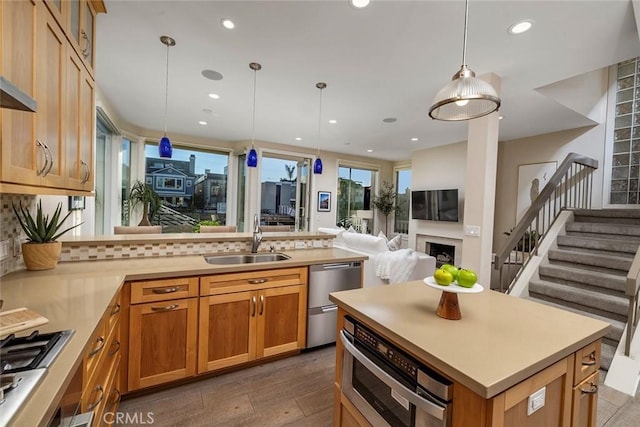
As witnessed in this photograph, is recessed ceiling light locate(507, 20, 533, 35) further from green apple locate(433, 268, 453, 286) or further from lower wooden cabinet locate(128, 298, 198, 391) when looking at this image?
lower wooden cabinet locate(128, 298, 198, 391)

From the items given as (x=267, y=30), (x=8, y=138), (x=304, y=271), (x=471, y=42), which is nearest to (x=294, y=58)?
(x=267, y=30)

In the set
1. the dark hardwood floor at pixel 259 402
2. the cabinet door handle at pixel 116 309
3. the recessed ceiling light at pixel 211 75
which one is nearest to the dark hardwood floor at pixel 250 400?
the dark hardwood floor at pixel 259 402

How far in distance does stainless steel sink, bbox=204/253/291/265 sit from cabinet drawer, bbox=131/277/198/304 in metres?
0.46

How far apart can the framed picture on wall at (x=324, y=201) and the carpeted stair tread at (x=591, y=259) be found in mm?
4725

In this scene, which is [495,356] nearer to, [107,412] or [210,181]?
[107,412]

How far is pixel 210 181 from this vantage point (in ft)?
20.8

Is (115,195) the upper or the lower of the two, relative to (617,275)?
upper

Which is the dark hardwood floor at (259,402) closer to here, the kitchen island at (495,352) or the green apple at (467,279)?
the kitchen island at (495,352)

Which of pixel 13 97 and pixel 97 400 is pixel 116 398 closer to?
pixel 97 400

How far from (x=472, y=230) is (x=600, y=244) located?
1.70m

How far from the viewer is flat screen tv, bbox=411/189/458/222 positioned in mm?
6102

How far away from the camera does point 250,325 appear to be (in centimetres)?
223

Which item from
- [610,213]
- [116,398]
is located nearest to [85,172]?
[116,398]

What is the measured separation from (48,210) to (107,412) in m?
1.76
